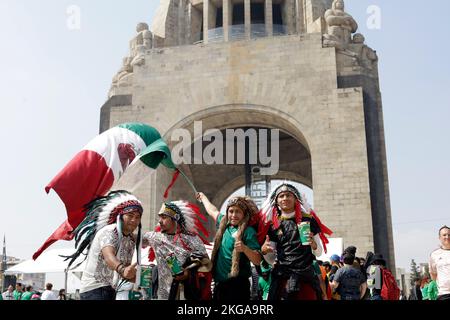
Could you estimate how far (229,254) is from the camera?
15.6 feet

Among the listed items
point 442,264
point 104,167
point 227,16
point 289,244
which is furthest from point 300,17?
point 289,244

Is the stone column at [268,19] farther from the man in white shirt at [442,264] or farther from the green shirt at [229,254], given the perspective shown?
the green shirt at [229,254]

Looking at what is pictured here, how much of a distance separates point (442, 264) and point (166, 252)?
10.1 ft

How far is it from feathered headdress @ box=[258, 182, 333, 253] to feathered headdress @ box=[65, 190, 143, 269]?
120 centimetres

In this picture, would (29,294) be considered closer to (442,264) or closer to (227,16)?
(442,264)

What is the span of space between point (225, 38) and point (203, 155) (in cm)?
513

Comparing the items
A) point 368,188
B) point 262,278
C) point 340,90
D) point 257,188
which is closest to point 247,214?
point 262,278

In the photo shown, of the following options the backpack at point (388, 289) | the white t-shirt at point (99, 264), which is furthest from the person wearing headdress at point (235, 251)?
the backpack at point (388, 289)

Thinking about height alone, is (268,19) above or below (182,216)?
above

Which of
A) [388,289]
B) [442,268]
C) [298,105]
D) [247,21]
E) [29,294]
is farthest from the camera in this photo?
[247,21]

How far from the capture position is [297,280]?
454cm

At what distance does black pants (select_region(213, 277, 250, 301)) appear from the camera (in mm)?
4621

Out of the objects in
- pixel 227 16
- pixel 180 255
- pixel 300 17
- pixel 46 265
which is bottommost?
pixel 180 255

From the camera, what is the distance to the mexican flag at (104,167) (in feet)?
18.7
